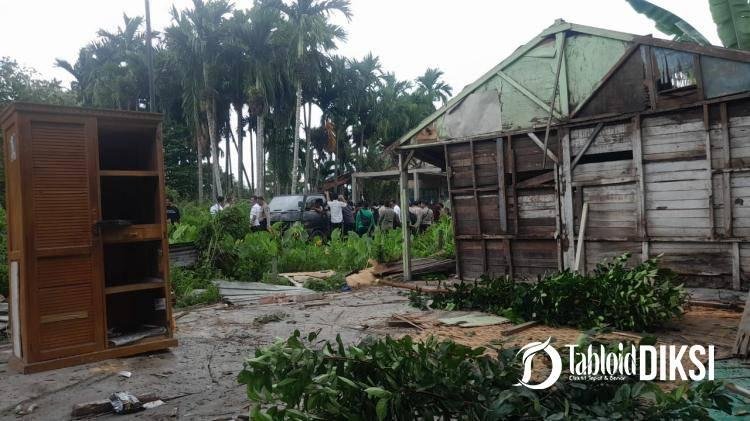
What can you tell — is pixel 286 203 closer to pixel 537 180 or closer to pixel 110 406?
pixel 537 180

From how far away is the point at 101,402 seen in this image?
4188 mm

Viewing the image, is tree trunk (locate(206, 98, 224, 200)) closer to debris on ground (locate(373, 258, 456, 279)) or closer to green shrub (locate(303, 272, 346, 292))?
debris on ground (locate(373, 258, 456, 279))

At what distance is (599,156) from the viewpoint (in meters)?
8.95

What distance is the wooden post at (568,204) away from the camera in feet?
30.2

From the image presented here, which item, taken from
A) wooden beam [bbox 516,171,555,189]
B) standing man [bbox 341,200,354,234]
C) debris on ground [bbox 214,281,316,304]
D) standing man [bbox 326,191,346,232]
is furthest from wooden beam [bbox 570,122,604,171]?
standing man [bbox 341,200,354,234]

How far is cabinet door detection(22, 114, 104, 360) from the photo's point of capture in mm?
5234

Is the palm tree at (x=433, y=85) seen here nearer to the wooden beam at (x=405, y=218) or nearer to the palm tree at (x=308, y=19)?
the palm tree at (x=308, y=19)

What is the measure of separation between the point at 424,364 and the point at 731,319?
5.51 metres

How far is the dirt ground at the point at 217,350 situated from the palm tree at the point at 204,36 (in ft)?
77.8

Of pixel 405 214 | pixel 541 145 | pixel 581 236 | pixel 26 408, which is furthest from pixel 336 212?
pixel 26 408

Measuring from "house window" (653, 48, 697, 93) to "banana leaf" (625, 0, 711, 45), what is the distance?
1838 millimetres

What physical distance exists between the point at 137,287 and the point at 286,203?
45.4 ft

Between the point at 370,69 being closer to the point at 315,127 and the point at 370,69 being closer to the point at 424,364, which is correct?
the point at 315,127

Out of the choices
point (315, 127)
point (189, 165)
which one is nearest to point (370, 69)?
point (315, 127)
